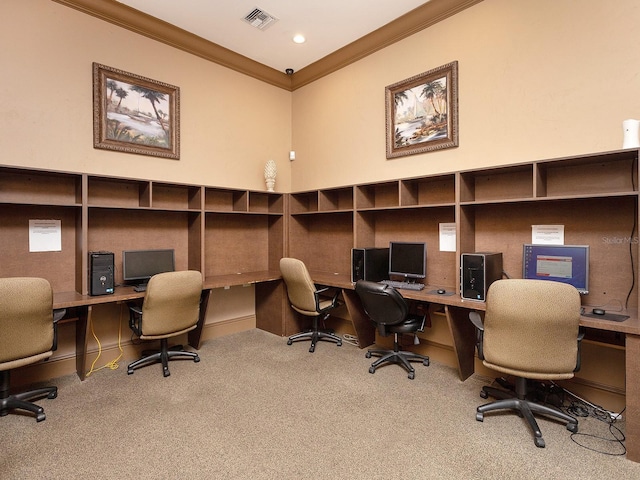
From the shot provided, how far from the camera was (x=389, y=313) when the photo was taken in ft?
10.3

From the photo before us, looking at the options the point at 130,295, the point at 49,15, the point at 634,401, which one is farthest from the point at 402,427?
the point at 49,15

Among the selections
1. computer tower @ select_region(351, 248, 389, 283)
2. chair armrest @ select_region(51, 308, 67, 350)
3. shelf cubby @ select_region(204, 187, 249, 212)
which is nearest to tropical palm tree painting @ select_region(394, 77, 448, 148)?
computer tower @ select_region(351, 248, 389, 283)

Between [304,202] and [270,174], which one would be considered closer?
[270,174]

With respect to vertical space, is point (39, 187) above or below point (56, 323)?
above

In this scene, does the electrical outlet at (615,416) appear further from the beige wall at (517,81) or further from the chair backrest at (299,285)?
the chair backrest at (299,285)

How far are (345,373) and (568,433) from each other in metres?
1.71

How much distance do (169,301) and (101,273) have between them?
2.12ft

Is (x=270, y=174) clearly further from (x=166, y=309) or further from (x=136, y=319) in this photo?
(x=136, y=319)

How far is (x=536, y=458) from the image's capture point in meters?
2.04

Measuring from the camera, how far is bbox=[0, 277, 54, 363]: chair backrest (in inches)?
90.8

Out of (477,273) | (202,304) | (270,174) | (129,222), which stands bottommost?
(202,304)

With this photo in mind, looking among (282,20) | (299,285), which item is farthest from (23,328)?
(282,20)

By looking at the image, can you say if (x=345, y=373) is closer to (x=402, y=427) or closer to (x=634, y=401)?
(x=402, y=427)

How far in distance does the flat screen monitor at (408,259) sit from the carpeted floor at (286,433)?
98cm
